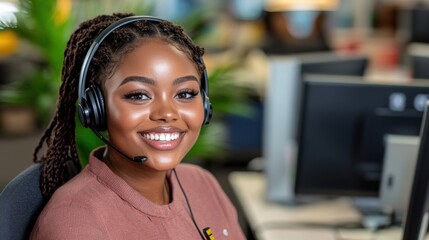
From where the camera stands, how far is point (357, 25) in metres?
5.96

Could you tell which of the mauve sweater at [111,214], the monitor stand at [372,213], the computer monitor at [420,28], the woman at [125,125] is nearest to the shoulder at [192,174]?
the mauve sweater at [111,214]

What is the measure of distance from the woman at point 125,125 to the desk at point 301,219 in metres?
0.70

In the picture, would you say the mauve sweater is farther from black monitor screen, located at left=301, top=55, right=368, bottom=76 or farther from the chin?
black monitor screen, located at left=301, top=55, right=368, bottom=76

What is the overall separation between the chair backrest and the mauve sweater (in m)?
0.08

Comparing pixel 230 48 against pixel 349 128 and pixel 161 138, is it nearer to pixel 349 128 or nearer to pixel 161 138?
pixel 349 128

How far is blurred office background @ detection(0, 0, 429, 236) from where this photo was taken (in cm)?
203

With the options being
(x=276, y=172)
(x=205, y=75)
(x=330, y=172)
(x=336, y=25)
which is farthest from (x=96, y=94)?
(x=336, y=25)

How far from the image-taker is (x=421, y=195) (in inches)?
50.3

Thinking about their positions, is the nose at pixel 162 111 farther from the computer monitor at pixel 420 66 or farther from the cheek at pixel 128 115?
the computer monitor at pixel 420 66

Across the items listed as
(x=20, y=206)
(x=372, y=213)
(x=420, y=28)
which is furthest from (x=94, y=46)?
(x=420, y=28)

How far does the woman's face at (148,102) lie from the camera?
104 cm

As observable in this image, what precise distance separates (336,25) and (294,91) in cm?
409

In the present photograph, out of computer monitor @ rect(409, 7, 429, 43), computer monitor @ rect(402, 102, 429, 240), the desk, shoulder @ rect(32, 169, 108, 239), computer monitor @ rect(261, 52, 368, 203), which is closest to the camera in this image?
shoulder @ rect(32, 169, 108, 239)

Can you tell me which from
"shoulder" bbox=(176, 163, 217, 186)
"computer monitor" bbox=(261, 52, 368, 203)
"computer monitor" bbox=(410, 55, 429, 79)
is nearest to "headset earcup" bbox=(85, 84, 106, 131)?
"shoulder" bbox=(176, 163, 217, 186)
